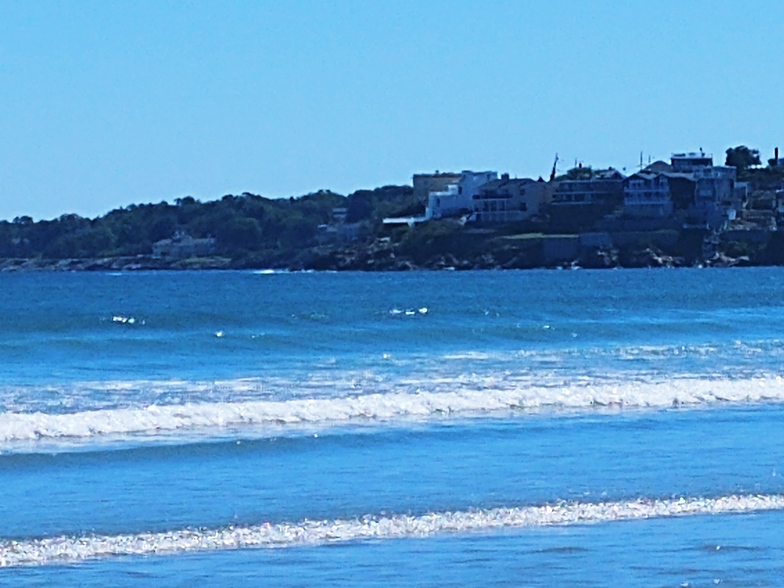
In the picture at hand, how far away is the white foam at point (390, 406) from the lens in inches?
720

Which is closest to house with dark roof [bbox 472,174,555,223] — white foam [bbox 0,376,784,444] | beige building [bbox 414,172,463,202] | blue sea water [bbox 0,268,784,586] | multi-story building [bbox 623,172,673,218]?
multi-story building [bbox 623,172,673,218]

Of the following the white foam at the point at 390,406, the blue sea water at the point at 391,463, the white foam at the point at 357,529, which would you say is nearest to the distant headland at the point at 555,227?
the blue sea water at the point at 391,463

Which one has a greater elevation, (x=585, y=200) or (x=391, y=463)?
(x=585, y=200)

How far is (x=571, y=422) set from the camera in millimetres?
19000

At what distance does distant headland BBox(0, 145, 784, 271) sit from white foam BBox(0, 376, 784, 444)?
10065 cm

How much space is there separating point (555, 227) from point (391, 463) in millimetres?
116054

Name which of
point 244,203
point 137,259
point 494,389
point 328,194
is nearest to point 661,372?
point 494,389

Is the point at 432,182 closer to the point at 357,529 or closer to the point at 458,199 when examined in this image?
the point at 458,199

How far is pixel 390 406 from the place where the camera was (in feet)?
66.3

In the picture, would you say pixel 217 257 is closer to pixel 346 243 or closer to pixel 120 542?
pixel 346 243

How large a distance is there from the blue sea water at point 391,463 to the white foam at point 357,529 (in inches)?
1.0

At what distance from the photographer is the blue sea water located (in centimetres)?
1107

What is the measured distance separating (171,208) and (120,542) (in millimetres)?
170116

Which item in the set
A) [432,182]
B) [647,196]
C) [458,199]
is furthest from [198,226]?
[647,196]
